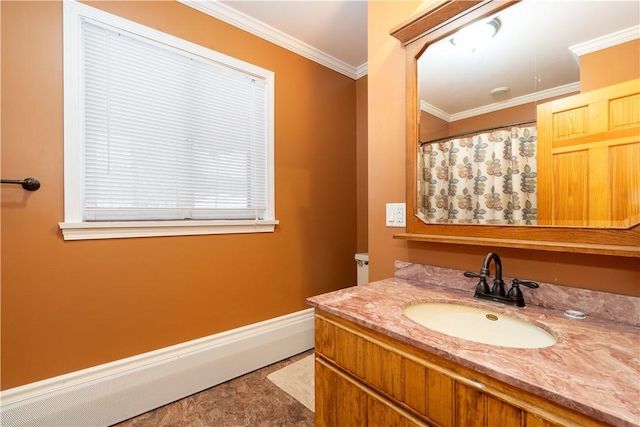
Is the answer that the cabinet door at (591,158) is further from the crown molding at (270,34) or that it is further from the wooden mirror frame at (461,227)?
the crown molding at (270,34)

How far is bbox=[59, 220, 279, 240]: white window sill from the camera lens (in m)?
1.43

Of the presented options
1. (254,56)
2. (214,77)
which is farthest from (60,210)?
(254,56)

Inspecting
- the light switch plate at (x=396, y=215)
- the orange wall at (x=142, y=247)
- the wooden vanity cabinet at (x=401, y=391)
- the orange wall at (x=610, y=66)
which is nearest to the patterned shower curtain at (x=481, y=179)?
the light switch plate at (x=396, y=215)

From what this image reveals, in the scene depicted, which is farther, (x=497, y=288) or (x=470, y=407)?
(x=497, y=288)

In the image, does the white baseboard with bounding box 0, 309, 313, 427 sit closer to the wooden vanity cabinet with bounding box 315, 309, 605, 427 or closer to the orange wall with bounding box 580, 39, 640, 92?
the wooden vanity cabinet with bounding box 315, 309, 605, 427

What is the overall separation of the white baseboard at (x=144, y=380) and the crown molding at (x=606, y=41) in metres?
2.24

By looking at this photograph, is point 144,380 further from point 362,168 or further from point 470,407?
point 362,168

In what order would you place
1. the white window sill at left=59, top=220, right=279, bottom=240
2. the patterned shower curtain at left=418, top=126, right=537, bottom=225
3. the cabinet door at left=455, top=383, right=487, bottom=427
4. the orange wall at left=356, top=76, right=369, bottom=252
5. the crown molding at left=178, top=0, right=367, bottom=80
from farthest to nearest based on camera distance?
the orange wall at left=356, top=76, right=369, bottom=252 → the crown molding at left=178, top=0, right=367, bottom=80 → the white window sill at left=59, top=220, right=279, bottom=240 → the patterned shower curtain at left=418, top=126, right=537, bottom=225 → the cabinet door at left=455, top=383, right=487, bottom=427

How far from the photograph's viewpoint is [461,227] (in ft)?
4.06

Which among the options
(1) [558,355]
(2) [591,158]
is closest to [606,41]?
(2) [591,158]

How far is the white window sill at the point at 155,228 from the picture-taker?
1430mm

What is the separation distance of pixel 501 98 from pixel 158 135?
5.96ft

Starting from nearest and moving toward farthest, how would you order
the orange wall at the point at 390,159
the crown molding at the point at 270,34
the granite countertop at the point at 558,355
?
1. the granite countertop at the point at 558,355
2. the orange wall at the point at 390,159
3. the crown molding at the point at 270,34

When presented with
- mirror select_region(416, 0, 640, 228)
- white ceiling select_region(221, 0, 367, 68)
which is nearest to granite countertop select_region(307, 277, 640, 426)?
mirror select_region(416, 0, 640, 228)
